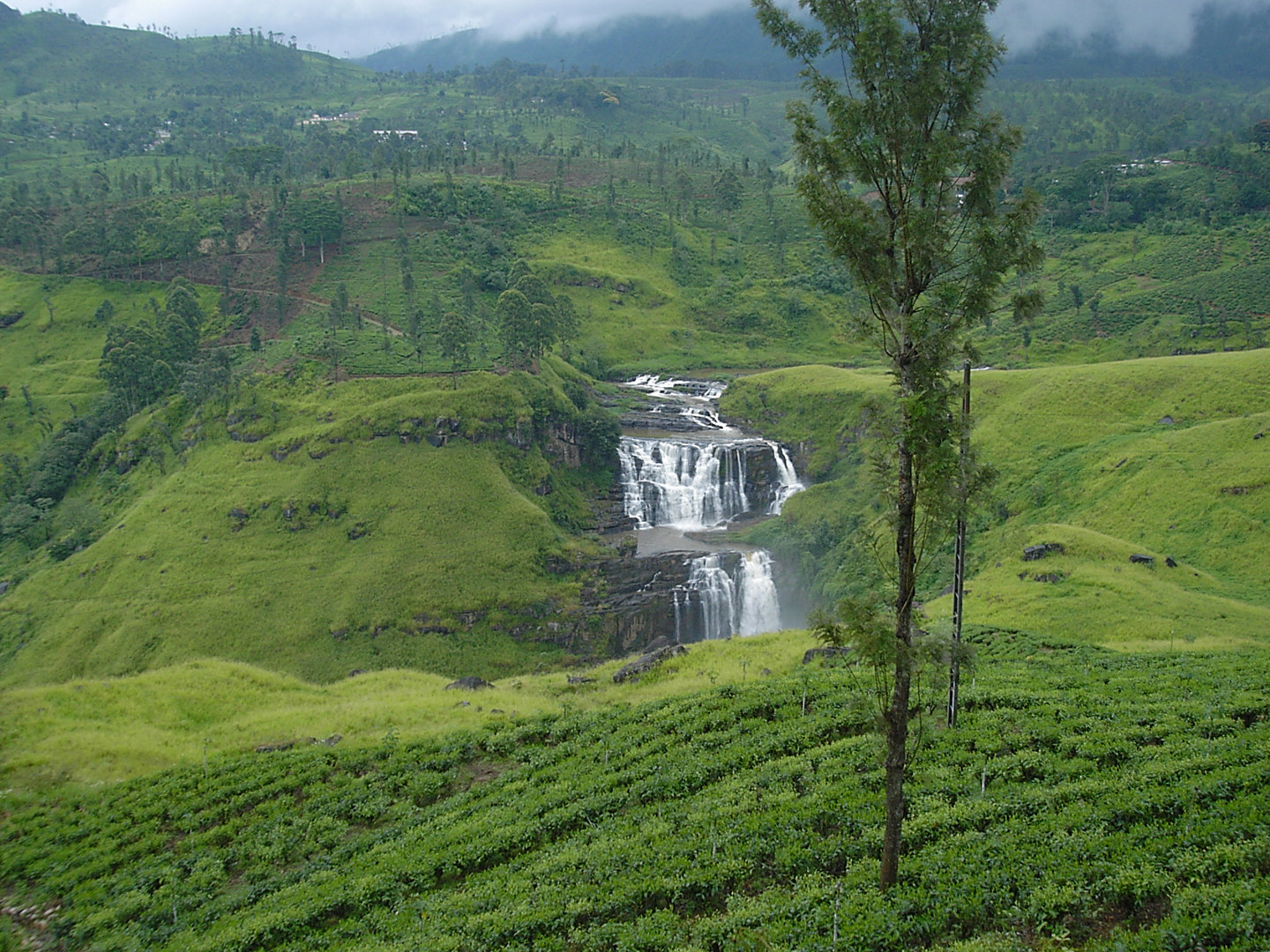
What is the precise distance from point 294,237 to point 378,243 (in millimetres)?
11600

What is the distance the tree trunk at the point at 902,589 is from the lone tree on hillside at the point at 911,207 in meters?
0.02

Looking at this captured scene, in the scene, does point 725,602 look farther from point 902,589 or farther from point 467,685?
point 902,589

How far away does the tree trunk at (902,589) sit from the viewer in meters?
10.5

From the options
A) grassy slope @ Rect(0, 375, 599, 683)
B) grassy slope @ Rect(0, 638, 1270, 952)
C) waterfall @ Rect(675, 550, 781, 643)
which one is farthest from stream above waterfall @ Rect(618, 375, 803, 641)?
grassy slope @ Rect(0, 638, 1270, 952)

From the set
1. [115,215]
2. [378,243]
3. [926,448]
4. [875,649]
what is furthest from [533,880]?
[115,215]

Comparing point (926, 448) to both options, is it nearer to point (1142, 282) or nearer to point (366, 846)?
point (366, 846)

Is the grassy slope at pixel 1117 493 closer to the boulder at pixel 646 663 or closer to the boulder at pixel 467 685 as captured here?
the boulder at pixel 646 663

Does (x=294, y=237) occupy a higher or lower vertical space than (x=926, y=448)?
higher

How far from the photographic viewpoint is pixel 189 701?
3159 cm

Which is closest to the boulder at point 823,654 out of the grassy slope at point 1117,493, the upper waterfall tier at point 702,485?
the grassy slope at point 1117,493

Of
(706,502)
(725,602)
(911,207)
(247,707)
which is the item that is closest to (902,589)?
(911,207)

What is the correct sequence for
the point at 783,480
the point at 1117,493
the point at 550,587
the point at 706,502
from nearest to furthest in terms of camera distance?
the point at 1117,493 → the point at 550,587 → the point at 706,502 → the point at 783,480

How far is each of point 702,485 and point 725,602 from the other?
16.3m

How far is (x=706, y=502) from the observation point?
7031 centimetres
